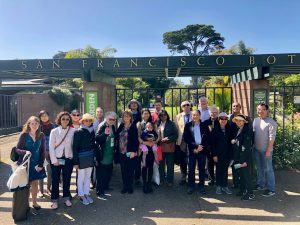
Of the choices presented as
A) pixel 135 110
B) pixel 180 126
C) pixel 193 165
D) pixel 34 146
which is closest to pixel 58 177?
pixel 34 146

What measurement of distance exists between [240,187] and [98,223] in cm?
272

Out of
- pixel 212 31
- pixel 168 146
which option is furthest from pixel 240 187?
pixel 212 31

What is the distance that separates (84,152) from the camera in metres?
4.99

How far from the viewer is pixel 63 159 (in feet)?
16.1

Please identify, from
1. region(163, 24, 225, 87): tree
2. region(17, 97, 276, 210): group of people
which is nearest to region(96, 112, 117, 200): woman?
region(17, 97, 276, 210): group of people

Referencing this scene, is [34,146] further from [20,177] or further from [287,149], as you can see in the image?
[287,149]

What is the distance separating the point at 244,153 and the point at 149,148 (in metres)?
1.80

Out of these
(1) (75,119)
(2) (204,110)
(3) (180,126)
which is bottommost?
(3) (180,126)

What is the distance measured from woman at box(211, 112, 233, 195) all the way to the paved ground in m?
0.27

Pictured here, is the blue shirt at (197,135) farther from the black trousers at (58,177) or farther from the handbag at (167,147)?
the black trousers at (58,177)

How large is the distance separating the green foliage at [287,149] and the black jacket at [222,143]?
2.17 m

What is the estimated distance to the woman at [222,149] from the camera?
5457 millimetres

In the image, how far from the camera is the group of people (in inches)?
194

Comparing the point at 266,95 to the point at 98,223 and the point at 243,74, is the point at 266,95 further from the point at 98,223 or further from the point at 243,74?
the point at 98,223
